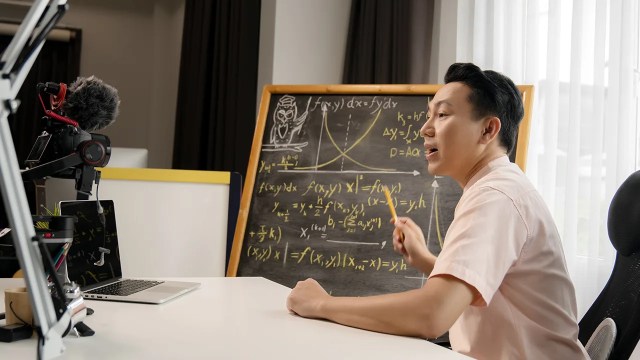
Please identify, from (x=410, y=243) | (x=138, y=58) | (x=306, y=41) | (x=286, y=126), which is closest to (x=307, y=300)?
(x=410, y=243)

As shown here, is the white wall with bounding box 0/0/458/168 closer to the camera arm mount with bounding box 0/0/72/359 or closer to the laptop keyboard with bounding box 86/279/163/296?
the laptop keyboard with bounding box 86/279/163/296

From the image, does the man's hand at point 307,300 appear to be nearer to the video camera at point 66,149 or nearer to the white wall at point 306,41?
the video camera at point 66,149

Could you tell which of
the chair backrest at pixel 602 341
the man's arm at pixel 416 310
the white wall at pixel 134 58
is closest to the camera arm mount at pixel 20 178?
the man's arm at pixel 416 310

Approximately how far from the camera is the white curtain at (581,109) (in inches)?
84.7

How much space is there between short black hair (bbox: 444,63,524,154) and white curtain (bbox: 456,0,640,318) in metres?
0.88

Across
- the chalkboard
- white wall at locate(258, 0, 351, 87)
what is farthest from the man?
white wall at locate(258, 0, 351, 87)

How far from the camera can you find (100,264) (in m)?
1.56

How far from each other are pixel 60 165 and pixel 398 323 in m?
0.61

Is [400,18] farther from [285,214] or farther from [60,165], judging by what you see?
[60,165]

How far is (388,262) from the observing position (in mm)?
2277

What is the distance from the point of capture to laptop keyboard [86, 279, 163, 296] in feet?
4.66

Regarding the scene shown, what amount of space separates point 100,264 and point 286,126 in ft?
3.69

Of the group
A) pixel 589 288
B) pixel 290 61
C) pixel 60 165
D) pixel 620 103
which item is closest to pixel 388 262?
pixel 589 288

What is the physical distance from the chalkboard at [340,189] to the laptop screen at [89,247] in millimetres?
827
